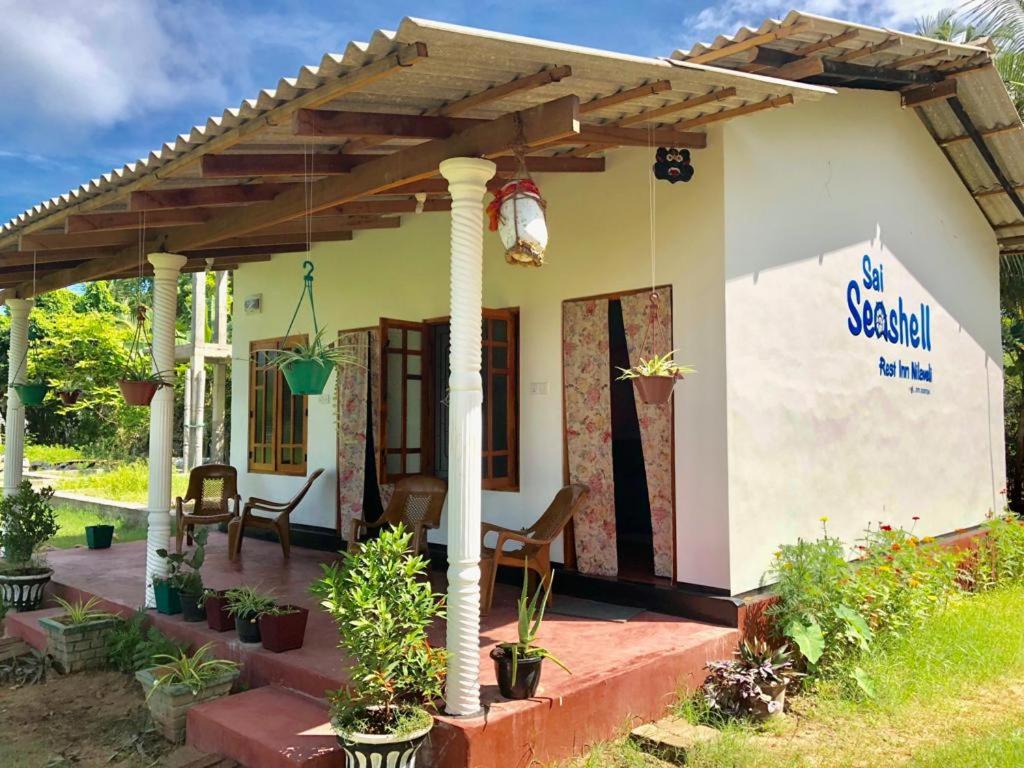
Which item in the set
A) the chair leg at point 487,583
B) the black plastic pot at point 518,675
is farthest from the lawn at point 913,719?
the chair leg at point 487,583

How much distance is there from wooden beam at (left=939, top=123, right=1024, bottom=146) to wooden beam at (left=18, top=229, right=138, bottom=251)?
279 inches

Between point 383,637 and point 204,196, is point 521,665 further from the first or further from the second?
point 204,196

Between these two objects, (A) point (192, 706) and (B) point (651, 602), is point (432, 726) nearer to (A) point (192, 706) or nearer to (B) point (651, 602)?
(A) point (192, 706)

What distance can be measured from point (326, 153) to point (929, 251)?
5.67 metres

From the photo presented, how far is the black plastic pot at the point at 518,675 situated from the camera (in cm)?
361

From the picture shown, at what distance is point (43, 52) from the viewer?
20344 millimetres

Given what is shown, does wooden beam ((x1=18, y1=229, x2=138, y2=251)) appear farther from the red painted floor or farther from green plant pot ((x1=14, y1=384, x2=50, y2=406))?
the red painted floor

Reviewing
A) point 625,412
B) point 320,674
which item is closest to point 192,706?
point 320,674

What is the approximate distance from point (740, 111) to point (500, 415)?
9.30ft

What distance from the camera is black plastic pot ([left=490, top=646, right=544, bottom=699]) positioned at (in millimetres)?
3613

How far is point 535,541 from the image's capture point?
5.04 m

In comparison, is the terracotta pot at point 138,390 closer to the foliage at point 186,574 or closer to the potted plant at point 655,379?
the foliage at point 186,574

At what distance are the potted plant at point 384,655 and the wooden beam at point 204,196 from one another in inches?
102

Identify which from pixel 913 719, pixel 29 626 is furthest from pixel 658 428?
pixel 29 626
